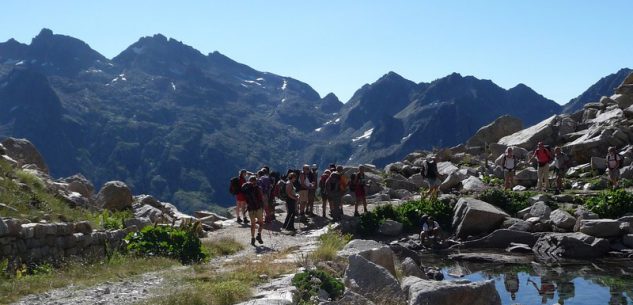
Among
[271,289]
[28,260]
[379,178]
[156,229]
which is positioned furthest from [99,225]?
[379,178]

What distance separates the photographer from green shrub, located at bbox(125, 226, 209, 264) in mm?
19406

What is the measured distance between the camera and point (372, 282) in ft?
46.0

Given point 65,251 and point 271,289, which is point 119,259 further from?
point 271,289

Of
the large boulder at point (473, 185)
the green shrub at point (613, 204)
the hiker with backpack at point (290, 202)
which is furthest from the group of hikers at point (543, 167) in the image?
the hiker with backpack at point (290, 202)

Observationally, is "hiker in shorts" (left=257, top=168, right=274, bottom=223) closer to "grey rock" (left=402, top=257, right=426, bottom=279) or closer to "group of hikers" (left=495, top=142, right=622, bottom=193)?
"grey rock" (left=402, top=257, right=426, bottom=279)

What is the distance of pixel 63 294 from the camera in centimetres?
1412

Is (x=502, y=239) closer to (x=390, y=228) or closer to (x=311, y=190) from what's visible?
(x=390, y=228)

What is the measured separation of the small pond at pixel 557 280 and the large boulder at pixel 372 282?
16.8ft

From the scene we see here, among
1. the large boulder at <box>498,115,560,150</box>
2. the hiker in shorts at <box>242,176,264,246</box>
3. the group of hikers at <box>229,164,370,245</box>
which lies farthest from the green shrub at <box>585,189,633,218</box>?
the large boulder at <box>498,115,560,150</box>

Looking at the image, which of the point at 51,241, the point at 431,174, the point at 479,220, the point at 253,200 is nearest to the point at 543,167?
the point at 431,174

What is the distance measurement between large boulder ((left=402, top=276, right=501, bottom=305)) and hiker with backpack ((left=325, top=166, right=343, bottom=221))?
14.8 metres

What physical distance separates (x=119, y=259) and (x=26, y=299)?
16.0 ft

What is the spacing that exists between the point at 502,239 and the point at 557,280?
562 cm

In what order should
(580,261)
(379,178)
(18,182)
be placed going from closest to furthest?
(18,182) < (580,261) < (379,178)
